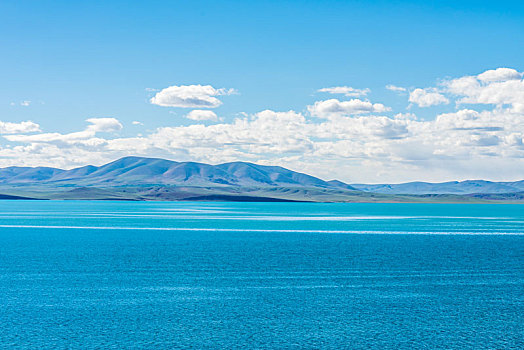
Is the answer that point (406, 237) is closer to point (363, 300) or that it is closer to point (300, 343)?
point (363, 300)

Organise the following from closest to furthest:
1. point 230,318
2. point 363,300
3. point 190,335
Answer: point 190,335 → point 230,318 → point 363,300

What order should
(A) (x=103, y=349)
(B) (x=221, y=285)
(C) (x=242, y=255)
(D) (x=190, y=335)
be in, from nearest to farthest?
Result: (A) (x=103, y=349), (D) (x=190, y=335), (B) (x=221, y=285), (C) (x=242, y=255)

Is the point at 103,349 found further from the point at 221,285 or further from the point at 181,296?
the point at 221,285

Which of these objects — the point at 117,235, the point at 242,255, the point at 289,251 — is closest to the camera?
the point at 242,255

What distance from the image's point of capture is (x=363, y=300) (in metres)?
44.3

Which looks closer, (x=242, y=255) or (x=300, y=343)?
(x=300, y=343)

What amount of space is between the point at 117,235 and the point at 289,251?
39.4m

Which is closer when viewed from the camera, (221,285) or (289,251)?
(221,285)

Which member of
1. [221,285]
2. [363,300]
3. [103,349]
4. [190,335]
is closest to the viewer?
[103,349]

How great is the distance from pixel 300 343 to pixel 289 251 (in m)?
44.9

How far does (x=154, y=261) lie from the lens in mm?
66312

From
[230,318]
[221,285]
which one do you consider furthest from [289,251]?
[230,318]

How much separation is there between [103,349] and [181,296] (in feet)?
44.9

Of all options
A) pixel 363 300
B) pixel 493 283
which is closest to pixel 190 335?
pixel 363 300
